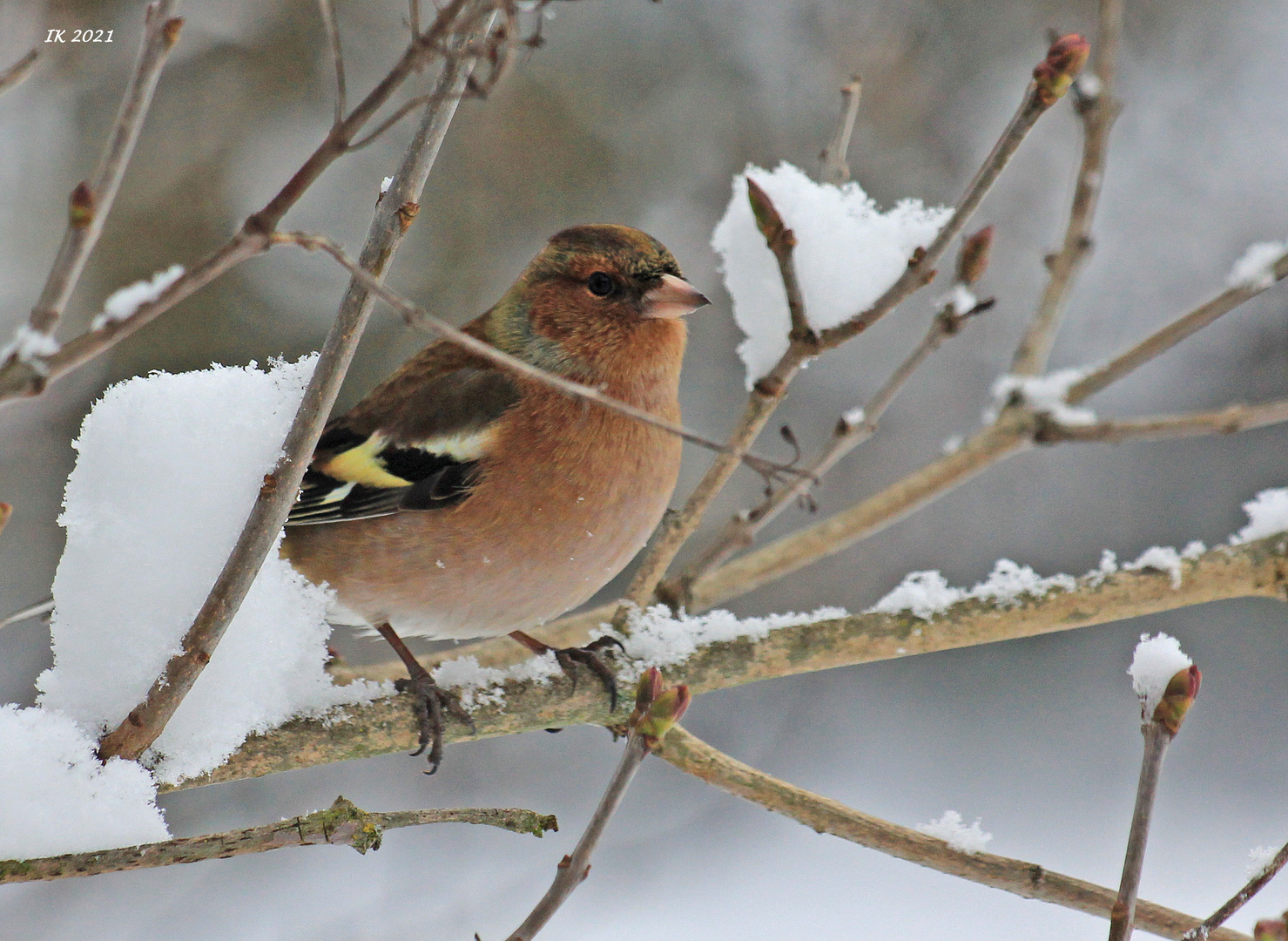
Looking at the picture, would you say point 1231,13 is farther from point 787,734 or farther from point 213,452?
point 213,452

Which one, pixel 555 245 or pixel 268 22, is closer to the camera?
pixel 555 245

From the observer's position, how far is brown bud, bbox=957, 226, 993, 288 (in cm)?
179

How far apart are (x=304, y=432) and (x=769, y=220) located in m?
0.86

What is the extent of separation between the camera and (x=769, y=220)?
76.1 inches

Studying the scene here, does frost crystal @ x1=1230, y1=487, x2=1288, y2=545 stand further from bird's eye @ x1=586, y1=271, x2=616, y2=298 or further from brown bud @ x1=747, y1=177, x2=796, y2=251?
bird's eye @ x1=586, y1=271, x2=616, y2=298

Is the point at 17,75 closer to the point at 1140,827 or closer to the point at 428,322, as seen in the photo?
the point at 428,322

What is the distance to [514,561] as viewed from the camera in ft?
8.99

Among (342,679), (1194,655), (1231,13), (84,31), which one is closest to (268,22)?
(84,31)

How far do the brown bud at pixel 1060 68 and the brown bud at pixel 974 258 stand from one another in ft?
0.78

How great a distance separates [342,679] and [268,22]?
3.72 m

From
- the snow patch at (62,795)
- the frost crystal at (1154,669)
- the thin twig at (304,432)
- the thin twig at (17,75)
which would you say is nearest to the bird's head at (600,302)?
the thin twig at (304,432)

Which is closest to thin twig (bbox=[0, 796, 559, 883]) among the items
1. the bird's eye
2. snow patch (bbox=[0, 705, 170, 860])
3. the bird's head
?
snow patch (bbox=[0, 705, 170, 860])

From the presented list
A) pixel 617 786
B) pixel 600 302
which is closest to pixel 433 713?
pixel 617 786

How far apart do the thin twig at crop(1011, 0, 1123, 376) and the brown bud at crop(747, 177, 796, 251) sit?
455 mm
